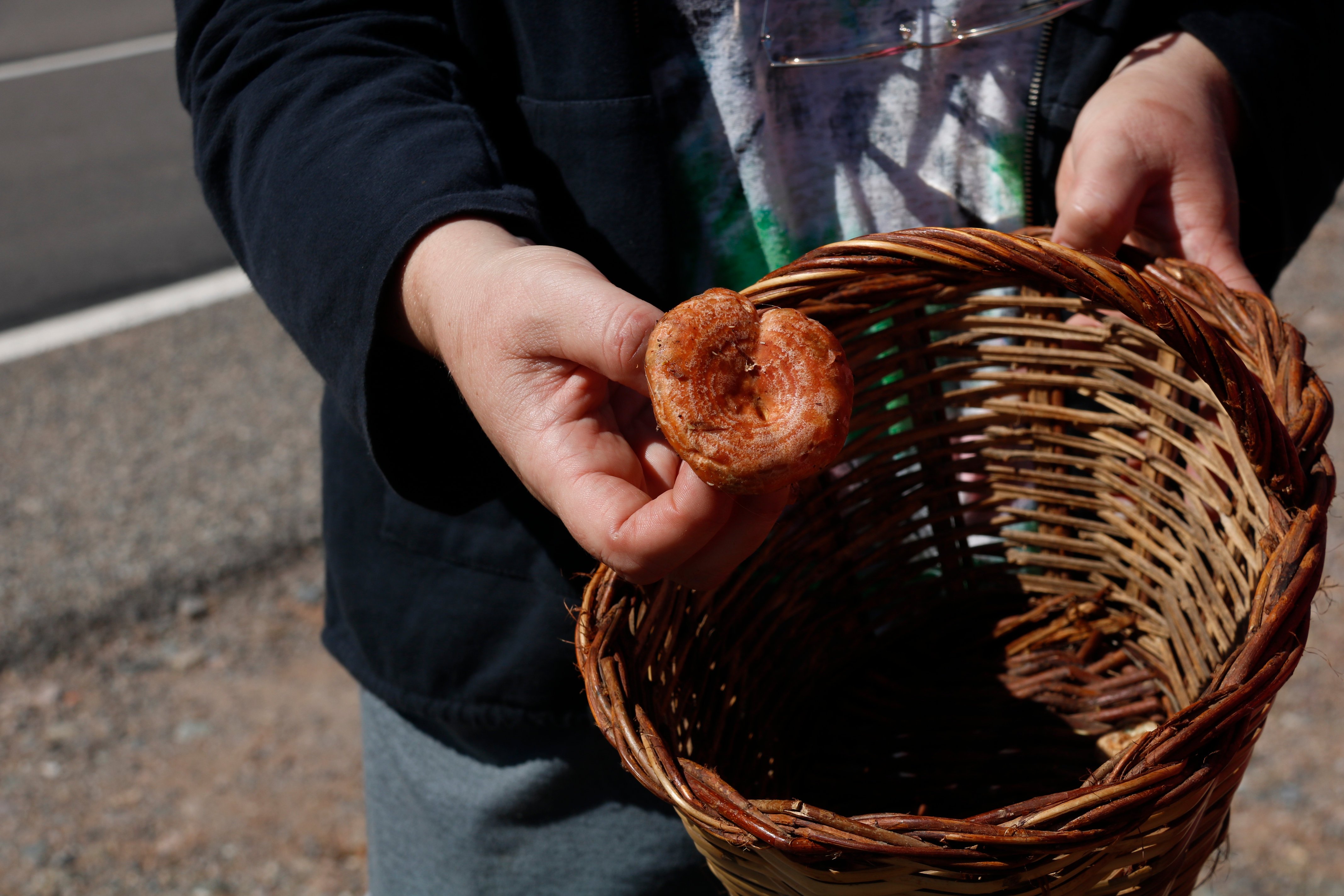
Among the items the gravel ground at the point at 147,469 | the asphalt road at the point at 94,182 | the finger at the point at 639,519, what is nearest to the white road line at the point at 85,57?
the asphalt road at the point at 94,182

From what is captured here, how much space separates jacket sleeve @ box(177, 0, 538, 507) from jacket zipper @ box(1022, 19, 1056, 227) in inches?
29.9

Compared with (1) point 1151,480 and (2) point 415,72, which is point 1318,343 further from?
(2) point 415,72

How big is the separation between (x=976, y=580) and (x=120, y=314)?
185 inches

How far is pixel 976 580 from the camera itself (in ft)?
5.42

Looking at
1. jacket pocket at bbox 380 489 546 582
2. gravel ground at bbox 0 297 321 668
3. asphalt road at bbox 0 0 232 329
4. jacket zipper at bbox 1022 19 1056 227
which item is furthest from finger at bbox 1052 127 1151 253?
asphalt road at bbox 0 0 232 329

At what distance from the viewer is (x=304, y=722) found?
293 cm

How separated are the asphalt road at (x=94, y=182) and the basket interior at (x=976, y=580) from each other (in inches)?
191

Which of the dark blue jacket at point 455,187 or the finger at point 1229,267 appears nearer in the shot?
the dark blue jacket at point 455,187

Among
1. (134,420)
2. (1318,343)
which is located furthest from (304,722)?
(1318,343)

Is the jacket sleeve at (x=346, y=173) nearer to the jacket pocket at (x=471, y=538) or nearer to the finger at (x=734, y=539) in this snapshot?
the jacket pocket at (x=471, y=538)

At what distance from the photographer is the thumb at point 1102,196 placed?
135 cm

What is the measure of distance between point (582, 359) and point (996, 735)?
2.79ft

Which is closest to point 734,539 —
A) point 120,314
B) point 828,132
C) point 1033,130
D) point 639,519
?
point 639,519

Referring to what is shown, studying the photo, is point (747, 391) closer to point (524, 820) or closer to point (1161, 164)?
point (1161, 164)
